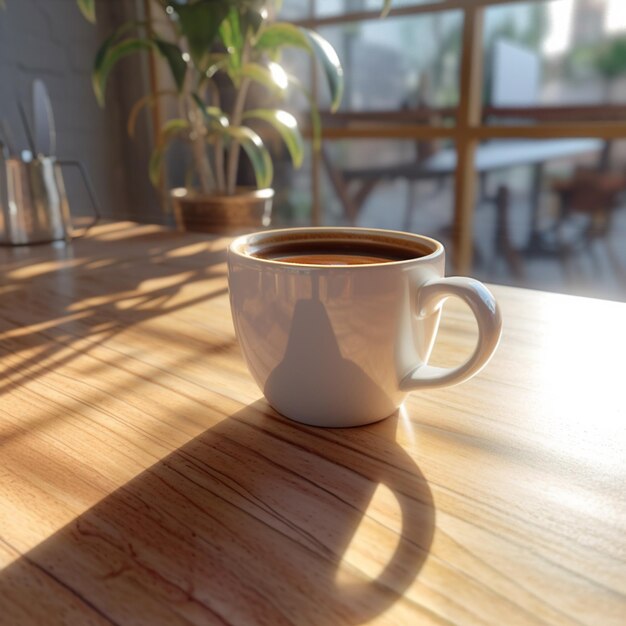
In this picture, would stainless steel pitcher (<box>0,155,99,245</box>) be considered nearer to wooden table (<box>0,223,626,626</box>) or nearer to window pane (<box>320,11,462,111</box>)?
wooden table (<box>0,223,626,626</box>)

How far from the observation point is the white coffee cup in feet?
0.92

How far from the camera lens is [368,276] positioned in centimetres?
28

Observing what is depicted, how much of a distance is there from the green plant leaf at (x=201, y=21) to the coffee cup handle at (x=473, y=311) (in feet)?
2.68

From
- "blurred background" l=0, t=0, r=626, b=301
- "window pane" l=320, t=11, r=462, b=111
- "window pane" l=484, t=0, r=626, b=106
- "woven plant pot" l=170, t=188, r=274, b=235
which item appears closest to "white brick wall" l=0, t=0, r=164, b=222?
"blurred background" l=0, t=0, r=626, b=301

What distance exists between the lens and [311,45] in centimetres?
103

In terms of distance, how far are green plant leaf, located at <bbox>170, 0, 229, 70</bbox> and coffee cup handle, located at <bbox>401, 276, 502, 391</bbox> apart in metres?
0.82

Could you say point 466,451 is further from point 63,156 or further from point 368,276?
point 63,156

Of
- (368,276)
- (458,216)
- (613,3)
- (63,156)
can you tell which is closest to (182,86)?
(368,276)

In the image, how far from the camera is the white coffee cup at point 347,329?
0.28 meters

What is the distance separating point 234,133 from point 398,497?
3.08 ft

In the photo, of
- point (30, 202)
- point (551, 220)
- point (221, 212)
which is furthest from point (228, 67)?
point (551, 220)

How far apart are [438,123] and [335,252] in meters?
1.74

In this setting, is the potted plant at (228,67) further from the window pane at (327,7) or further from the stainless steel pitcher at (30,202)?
the window pane at (327,7)

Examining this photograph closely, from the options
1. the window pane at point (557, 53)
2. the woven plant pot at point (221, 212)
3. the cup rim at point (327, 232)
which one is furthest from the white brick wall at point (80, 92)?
the cup rim at point (327, 232)
